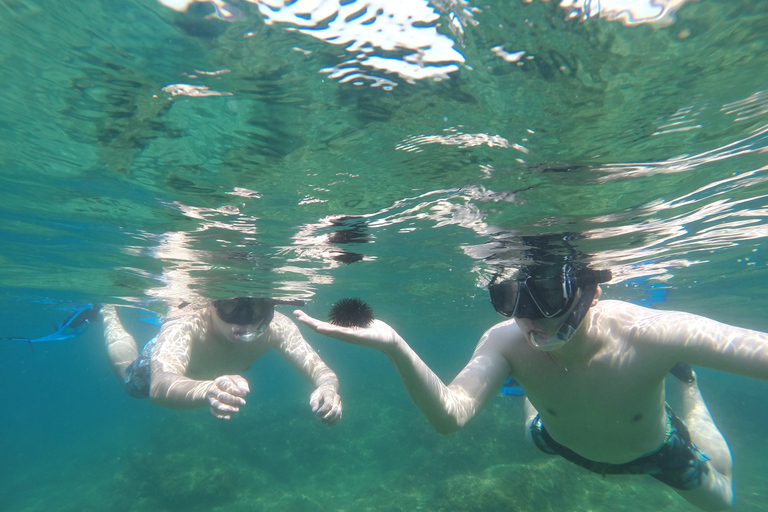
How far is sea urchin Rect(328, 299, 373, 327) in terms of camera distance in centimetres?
462

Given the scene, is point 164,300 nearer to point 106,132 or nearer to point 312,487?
point 312,487

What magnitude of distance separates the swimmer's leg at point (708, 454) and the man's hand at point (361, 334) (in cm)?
637

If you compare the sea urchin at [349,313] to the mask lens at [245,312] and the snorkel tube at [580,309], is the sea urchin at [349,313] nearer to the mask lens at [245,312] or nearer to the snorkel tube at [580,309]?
the snorkel tube at [580,309]

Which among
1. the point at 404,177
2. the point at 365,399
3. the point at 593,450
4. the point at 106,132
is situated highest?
the point at 106,132

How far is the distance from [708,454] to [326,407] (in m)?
6.88

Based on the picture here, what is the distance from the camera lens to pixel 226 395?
3844 millimetres

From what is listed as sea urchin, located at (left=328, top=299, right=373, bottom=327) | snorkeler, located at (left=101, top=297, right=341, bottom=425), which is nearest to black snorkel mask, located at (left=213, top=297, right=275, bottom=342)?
snorkeler, located at (left=101, top=297, right=341, bottom=425)

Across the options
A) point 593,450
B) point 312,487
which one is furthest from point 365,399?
point 593,450

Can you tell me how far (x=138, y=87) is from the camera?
14.6 feet

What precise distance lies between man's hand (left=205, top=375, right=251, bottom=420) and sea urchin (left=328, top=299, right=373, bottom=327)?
1322mm

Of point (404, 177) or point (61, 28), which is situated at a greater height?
point (61, 28)

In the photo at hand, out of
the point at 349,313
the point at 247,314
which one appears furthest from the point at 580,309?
the point at 247,314

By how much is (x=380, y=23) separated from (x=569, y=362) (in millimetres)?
4773

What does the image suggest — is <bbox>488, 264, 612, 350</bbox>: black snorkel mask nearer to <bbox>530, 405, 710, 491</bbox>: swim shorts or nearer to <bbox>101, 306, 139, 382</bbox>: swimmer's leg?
<bbox>530, 405, 710, 491</bbox>: swim shorts
